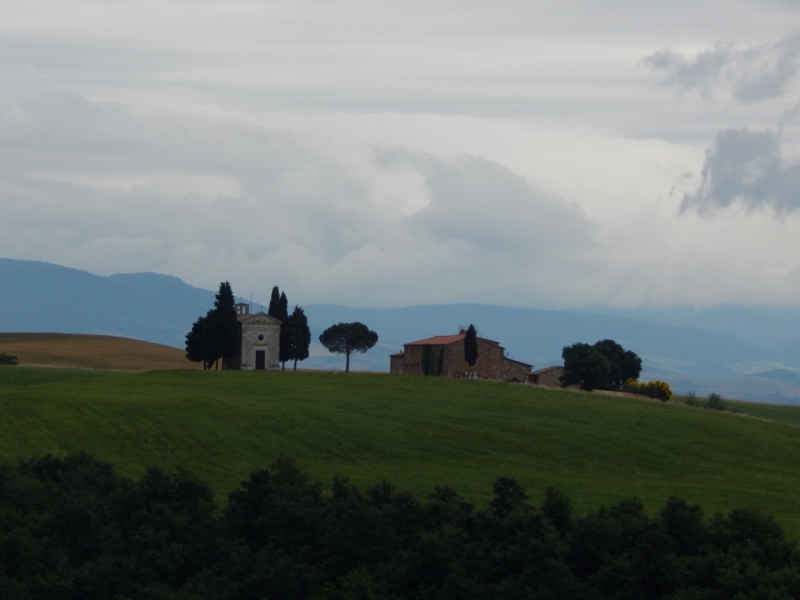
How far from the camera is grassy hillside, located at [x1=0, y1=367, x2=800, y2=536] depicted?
142ft

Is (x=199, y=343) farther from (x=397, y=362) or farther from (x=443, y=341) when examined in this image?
(x=397, y=362)

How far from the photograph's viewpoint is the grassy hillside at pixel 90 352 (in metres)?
110

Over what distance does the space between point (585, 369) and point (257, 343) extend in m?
29.7

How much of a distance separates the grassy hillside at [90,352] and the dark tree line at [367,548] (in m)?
74.0

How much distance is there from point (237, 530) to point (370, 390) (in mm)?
37225

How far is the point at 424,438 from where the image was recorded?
171ft

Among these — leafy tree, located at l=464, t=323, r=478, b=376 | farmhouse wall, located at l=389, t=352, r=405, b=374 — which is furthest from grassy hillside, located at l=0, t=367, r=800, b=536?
farmhouse wall, located at l=389, t=352, r=405, b=374

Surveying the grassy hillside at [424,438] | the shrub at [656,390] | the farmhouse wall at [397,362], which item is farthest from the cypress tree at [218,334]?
the shrub at [656,390]

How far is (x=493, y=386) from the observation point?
2808 inches

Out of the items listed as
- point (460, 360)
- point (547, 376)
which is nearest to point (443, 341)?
point (460, 360)

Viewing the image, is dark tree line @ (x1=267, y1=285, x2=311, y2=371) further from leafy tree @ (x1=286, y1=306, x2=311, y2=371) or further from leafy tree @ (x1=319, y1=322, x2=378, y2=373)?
leafy tree @ (x1=319, y1=322, x2=378, y2=373)

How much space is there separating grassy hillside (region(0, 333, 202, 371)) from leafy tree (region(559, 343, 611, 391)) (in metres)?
41.0

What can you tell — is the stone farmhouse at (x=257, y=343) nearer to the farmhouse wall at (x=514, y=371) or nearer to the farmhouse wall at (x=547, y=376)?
the farmhouse wall at (x=514, y=371)

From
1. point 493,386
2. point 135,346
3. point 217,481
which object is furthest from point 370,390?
point 135,346
